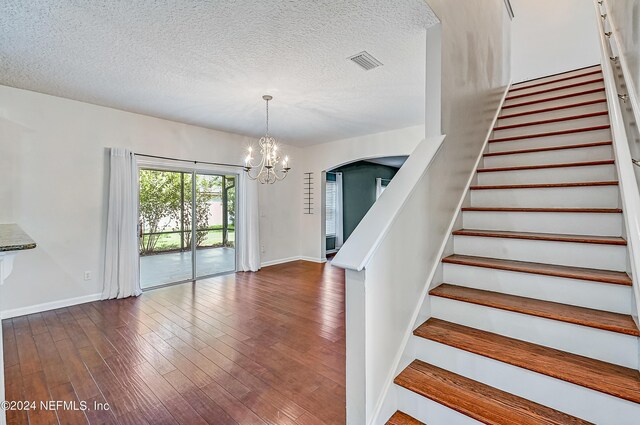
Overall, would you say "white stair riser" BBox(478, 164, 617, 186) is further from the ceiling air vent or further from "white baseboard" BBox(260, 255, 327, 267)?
"white baseboard" BBox(260, 255, 327, 267)

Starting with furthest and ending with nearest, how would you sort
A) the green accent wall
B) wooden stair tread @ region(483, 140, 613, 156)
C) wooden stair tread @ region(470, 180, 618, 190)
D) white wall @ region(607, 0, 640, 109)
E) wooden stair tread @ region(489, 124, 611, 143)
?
1. the green accent wall
2. wooden stair tread @ region(489, 124, 611, 143)
3. wooden stair tread @ region(483, 140, 613, 156)
4. wooden stair tread @ region(470, 180, 618, 190)
5. white wall @ region(607, 0, 640, 109)

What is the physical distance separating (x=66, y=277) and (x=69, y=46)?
9.48 feet

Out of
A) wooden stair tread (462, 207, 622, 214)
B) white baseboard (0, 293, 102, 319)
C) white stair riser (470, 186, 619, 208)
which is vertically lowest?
white baseboard (0, 293, 102, 319)

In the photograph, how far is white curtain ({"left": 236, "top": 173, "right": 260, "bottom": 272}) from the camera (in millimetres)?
5699

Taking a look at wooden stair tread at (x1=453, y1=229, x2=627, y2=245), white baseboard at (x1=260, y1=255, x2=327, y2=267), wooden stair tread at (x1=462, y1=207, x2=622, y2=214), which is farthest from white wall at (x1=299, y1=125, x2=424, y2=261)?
wooden stair tread at (x1=453, y1=229, x2=627, y2=245)

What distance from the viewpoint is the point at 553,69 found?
4895mm

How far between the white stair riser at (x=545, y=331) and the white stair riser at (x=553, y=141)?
5.97ft

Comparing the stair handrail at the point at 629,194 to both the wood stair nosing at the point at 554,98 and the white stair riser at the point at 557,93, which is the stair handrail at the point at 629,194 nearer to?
the wood stair nosing at the point at 554,98

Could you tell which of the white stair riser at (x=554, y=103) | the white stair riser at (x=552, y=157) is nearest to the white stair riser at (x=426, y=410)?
the white stair riser at (x=552, y=157)

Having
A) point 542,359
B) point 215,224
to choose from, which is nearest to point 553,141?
point 542,359

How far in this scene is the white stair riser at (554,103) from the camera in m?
2.89

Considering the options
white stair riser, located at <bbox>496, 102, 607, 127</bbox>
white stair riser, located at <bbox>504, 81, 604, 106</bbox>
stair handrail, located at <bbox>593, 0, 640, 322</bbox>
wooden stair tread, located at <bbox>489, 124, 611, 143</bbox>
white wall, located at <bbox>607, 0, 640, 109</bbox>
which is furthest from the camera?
white stair riser, located at <bbox>504, 81, 604, 106</bbox>

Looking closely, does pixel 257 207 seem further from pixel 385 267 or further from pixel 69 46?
pixel 385 267

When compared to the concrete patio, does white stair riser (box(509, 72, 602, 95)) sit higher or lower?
higher
